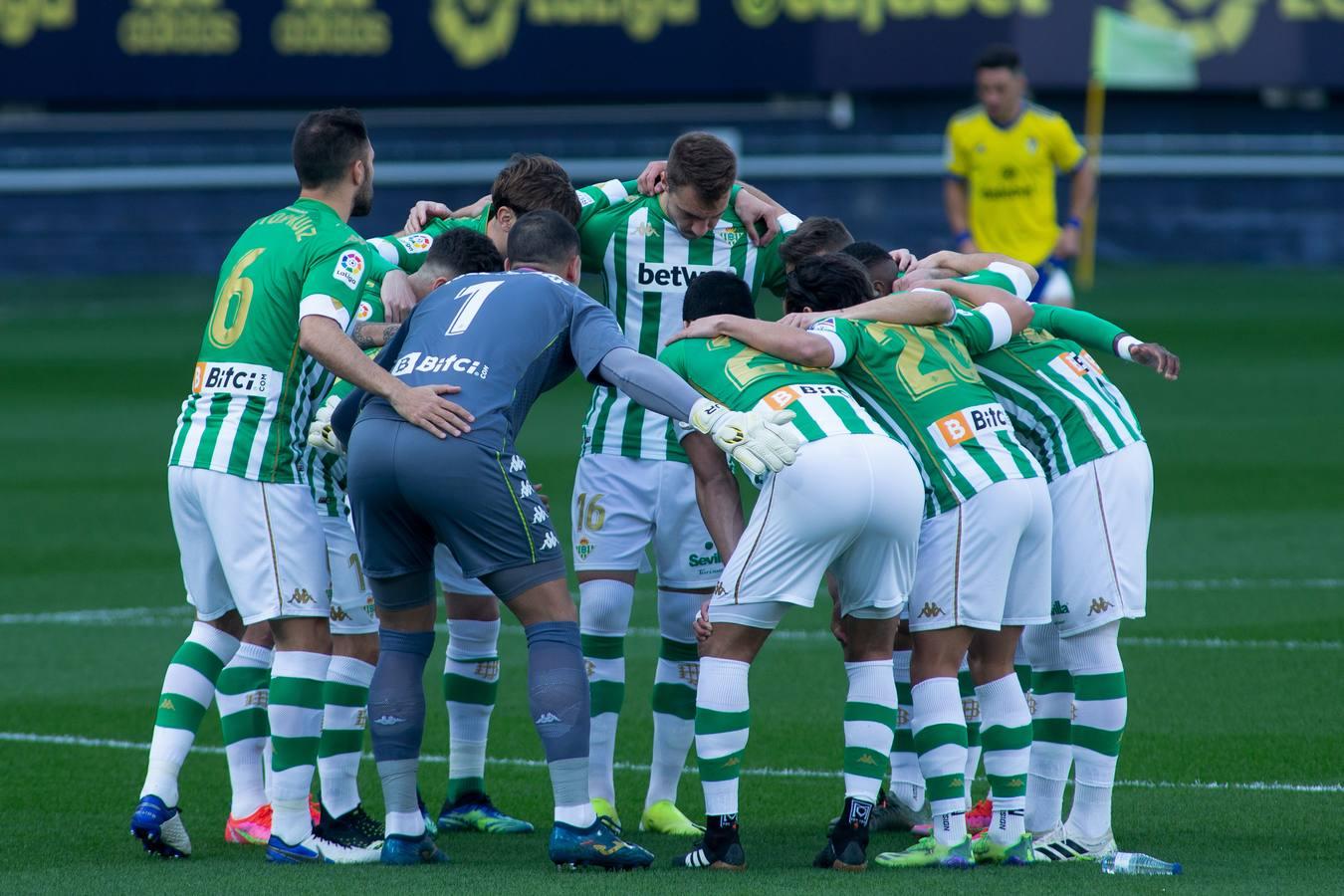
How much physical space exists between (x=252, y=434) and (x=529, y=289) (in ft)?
3.27

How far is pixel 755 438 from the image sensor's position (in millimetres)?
5297

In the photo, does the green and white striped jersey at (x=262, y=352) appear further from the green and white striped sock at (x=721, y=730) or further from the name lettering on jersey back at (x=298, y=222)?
the green and white striped sock at (x=721, y=730)

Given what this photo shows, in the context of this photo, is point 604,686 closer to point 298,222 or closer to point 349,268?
point 349,268

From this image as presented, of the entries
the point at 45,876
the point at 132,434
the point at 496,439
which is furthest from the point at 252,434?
the point at 132,434

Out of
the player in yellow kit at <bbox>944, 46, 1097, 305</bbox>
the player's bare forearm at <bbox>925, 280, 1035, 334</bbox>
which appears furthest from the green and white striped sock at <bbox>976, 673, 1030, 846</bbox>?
the player in yellow kit at <bbox>944, 46, 1097, 305</bbox>

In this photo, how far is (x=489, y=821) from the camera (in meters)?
6.38

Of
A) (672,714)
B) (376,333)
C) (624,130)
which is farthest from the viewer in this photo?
(624,130)

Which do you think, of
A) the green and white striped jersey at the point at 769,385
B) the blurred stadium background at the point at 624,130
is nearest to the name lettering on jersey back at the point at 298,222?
the green and white striped jersey at the point at 769,385

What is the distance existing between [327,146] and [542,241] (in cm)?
76

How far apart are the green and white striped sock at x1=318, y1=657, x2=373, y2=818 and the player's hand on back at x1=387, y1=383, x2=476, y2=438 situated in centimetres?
95

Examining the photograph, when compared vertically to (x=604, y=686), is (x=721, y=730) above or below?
above

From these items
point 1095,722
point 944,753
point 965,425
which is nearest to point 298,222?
point 965,425

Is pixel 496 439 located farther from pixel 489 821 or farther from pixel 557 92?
pixel 557 92

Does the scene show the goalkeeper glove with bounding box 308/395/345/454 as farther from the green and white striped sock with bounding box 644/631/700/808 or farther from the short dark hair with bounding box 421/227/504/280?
the green and white striped sock with bounding box 644/631/700/808
